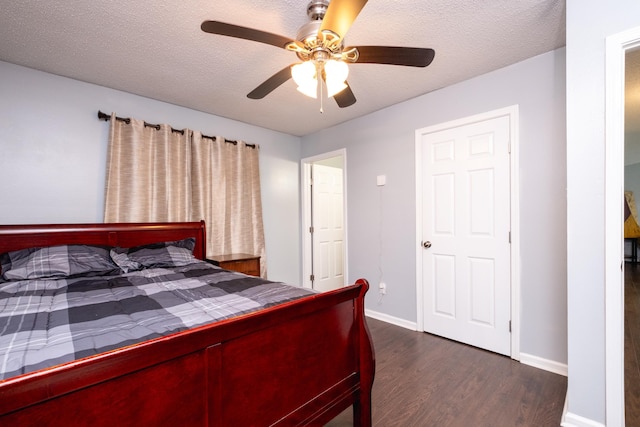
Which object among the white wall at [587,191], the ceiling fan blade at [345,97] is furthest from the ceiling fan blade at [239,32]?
the white wall at [587,191]

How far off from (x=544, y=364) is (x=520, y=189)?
53.8 inches

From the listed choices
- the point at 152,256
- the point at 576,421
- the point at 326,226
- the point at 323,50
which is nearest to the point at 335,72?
the point at 323,50

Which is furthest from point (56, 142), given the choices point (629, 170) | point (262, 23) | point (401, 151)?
point (629, 170)

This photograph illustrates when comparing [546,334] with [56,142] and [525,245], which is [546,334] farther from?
[56,142]

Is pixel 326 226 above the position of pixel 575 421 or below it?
above

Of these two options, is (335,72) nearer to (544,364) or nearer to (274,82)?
(274,82)

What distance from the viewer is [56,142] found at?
258cm

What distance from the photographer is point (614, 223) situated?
1.46 m

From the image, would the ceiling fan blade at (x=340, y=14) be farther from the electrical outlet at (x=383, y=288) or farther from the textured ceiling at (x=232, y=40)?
the electrical outlet at (x=383, y=288)

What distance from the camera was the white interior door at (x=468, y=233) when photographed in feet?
8.18

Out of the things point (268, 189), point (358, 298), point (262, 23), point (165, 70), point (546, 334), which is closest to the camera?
point (358, 298)

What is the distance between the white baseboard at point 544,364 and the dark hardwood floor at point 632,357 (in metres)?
0.32

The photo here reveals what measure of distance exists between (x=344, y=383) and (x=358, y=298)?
0.41 meters

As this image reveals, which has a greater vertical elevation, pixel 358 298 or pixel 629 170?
pixel 629 170
